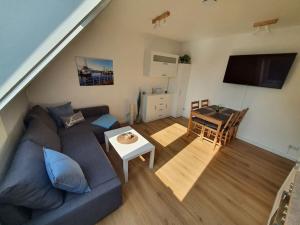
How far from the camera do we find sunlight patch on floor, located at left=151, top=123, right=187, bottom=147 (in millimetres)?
2889

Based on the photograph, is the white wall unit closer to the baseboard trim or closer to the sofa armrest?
→ the baseboard trim

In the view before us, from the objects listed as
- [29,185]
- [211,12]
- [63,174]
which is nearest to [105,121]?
[63,174]

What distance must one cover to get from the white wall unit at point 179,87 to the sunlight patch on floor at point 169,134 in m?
0.77

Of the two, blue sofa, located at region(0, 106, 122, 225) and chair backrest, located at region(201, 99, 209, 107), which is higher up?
chair backrest, located at region(201, 99, 209, 107)

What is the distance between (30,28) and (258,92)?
371 centimetres

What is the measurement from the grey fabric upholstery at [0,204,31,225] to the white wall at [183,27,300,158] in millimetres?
3923

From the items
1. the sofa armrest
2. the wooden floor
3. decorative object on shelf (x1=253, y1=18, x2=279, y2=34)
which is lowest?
the wooden floor

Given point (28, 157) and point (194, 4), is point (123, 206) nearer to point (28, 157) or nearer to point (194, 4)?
point (28, 157)

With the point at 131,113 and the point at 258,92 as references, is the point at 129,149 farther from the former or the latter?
the point at 258,92

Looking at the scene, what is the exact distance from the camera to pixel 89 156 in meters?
1.68

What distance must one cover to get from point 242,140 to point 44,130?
13.1 ft

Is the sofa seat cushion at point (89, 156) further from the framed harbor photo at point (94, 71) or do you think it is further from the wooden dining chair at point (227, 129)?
the wooden dining chair at point (227, 129)

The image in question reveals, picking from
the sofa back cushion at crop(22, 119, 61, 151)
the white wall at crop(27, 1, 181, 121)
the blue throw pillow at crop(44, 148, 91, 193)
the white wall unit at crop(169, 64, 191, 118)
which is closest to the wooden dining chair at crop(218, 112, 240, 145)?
the white wall unit at crop(169, 64, 191, 118)

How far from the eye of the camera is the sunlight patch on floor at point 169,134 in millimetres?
2889
